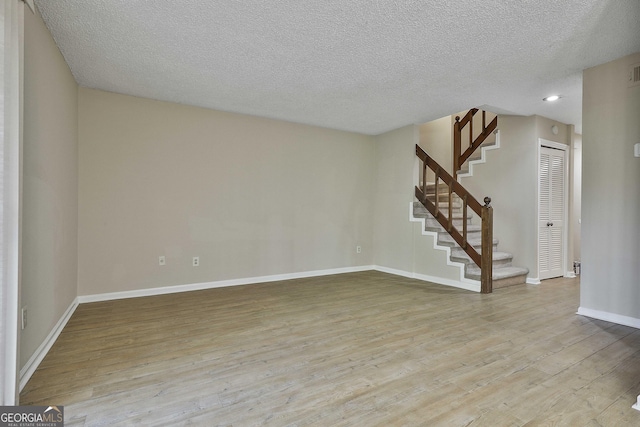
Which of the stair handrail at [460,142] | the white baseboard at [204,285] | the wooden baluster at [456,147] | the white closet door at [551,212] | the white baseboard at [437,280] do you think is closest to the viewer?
the white baseboard at [204,285]

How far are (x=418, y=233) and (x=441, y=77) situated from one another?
8.30 feet

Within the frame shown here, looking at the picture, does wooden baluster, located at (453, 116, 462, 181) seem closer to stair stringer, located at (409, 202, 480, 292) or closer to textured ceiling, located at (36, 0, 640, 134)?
stair stringer, located at (409, 202, 480, 292)

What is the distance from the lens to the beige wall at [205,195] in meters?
3.74

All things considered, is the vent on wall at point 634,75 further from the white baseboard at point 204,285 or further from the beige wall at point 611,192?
the white baseboard at point 204,285

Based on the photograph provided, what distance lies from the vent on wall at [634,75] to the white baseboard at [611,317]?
2.16 metres

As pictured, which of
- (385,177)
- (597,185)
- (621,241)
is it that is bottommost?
(621,241)

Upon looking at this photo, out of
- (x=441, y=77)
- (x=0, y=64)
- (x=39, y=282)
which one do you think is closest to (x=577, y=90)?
(x=441, y=77)

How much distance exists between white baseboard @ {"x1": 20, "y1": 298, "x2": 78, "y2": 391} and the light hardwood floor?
0.18ft

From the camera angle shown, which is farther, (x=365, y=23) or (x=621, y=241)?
(x=621, y=241)

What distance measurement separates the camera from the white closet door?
482 cm

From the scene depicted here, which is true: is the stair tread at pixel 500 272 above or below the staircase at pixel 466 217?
below

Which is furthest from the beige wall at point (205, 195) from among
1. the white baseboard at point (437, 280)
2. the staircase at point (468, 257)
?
the staircase at point (468, 257)

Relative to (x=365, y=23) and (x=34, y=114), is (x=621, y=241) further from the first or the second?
(x=34, y=114)

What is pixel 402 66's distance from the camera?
10.1ft
